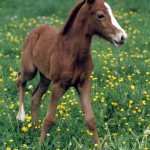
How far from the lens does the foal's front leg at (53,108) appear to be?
19.9ft

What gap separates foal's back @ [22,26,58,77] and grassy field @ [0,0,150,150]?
0.64 metres

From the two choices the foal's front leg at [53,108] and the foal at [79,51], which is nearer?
the foal at [79,51]

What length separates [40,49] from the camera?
6.75 m

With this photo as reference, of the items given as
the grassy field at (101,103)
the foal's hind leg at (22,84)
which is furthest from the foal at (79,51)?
the foal's hind leg at (22,84)

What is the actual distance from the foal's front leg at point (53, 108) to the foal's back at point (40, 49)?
45 centimetres

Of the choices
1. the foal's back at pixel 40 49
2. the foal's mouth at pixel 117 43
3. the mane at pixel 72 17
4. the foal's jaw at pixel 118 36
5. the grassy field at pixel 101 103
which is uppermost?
the mane at pixel 72 17

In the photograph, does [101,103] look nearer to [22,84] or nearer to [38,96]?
[38,96]

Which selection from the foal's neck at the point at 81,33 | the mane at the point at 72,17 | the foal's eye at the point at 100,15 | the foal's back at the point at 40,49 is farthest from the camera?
the foal's back at the point at 40,49

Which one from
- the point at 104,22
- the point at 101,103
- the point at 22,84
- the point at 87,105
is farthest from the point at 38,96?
the point at 104,22

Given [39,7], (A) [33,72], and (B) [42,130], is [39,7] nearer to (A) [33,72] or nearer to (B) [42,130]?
(A) [33,72]

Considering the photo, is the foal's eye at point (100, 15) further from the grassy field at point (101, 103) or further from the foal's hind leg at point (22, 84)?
the foal's hind leg at point (22, 84)

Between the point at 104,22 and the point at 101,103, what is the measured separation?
6.31 ft

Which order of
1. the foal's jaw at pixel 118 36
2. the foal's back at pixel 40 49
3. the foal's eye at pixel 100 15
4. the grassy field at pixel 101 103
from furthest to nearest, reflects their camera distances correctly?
the foal's back at pixel 40 49 → the grassy field at pixel 101 103 → the foal's eye at pixel 100 15 → the foal's jaw at pixel 118 36

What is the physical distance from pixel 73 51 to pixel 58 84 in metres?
0.42
